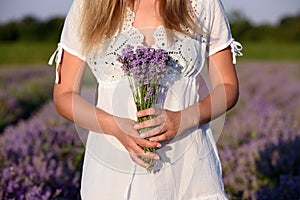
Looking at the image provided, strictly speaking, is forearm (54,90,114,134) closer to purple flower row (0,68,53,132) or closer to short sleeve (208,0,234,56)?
short sleeve (208,0,234,56)

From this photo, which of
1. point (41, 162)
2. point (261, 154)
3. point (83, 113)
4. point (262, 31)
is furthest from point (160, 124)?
point (262, 31)

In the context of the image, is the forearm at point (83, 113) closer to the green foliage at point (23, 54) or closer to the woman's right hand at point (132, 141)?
the woman's right hand at point (132, 141)

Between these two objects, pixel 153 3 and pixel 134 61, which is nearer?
pixel 134 61

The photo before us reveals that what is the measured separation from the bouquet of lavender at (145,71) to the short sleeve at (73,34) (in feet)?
0.70

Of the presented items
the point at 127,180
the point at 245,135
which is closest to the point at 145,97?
the point at 127,180

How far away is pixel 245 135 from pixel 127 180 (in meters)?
4.35

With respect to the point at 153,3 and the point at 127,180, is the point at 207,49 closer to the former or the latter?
the point at 153,3

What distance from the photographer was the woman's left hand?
231 centimetres

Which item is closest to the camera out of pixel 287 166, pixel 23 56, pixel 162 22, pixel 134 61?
pixel 134 61

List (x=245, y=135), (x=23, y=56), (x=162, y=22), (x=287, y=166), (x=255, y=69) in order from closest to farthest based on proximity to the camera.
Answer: (x=162, y=22) < (x=287, y=166) < (x=245, y=135) < (x=255, y=69) < (x=23, y=56)

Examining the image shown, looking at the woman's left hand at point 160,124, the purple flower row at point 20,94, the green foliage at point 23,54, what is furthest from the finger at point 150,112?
the green foliage at point 23,54

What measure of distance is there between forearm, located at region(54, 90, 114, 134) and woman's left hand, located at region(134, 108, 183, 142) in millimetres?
130

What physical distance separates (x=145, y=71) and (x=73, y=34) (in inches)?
13.8

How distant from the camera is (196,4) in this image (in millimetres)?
2596
